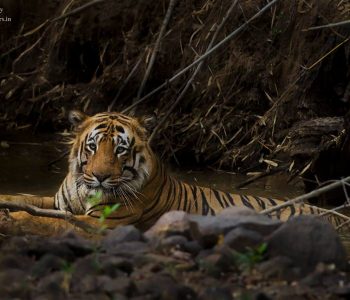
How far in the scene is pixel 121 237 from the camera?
4230 millimetres

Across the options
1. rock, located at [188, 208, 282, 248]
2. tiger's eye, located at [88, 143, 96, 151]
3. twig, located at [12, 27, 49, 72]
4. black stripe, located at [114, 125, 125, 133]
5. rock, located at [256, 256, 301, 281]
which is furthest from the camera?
twig, located at [12, 27, 49, 72]

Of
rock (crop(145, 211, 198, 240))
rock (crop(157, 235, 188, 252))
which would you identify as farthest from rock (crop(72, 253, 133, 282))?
rock (crop(145, 211, 198, 240))

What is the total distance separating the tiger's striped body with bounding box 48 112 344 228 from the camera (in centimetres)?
681

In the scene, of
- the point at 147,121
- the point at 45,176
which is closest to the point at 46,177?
the point at 45,176

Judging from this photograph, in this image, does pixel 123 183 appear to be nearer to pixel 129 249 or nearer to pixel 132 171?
pixel 132 171

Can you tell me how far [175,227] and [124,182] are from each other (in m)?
2.68

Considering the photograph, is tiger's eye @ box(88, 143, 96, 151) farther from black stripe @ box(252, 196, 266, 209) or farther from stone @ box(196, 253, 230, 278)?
stone @ box(196, 253, 230, 278)

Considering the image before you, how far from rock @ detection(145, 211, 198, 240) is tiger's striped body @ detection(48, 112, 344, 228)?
2287 mm

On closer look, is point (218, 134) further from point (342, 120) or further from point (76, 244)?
point (76, 244)

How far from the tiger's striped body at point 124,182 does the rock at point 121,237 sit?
2.39 metres

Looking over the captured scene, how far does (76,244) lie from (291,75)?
588 cm

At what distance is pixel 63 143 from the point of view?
1093 centimetres

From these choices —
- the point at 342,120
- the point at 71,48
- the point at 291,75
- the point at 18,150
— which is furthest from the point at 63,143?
Answer: the point at 342,120

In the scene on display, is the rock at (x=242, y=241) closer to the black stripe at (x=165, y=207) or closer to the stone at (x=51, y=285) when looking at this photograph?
the stone at (x=51, y=285)
